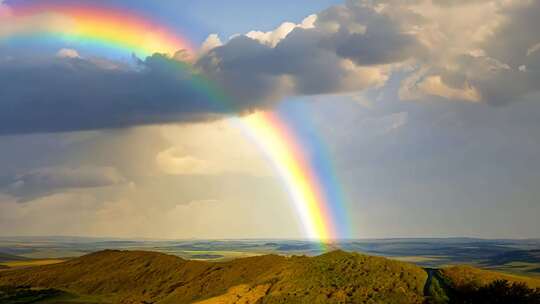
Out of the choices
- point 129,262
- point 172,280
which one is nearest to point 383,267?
point 172,280

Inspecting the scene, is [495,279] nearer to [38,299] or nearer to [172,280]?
[172,280]

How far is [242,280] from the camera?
11462cm

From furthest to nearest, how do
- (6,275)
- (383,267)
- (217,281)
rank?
(6,275) → (217,281) → (383,267)

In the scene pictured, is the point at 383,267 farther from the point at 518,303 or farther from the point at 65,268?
the point at 65,268

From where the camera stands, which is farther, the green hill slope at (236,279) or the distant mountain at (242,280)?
the green hill slope at (236,279)

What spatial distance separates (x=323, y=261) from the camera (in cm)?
10506

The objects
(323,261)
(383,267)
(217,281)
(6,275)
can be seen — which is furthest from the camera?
(6,275)

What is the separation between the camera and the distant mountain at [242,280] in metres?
90.9

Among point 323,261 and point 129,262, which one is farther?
point 129,262

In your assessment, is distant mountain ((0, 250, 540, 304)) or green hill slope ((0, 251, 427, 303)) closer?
distant mountain ((0, 250, 540, 304))

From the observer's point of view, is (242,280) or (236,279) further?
(236,279)

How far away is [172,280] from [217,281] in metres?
17.0

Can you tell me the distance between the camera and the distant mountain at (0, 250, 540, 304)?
90.9 m

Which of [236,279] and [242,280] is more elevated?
[236,279]
